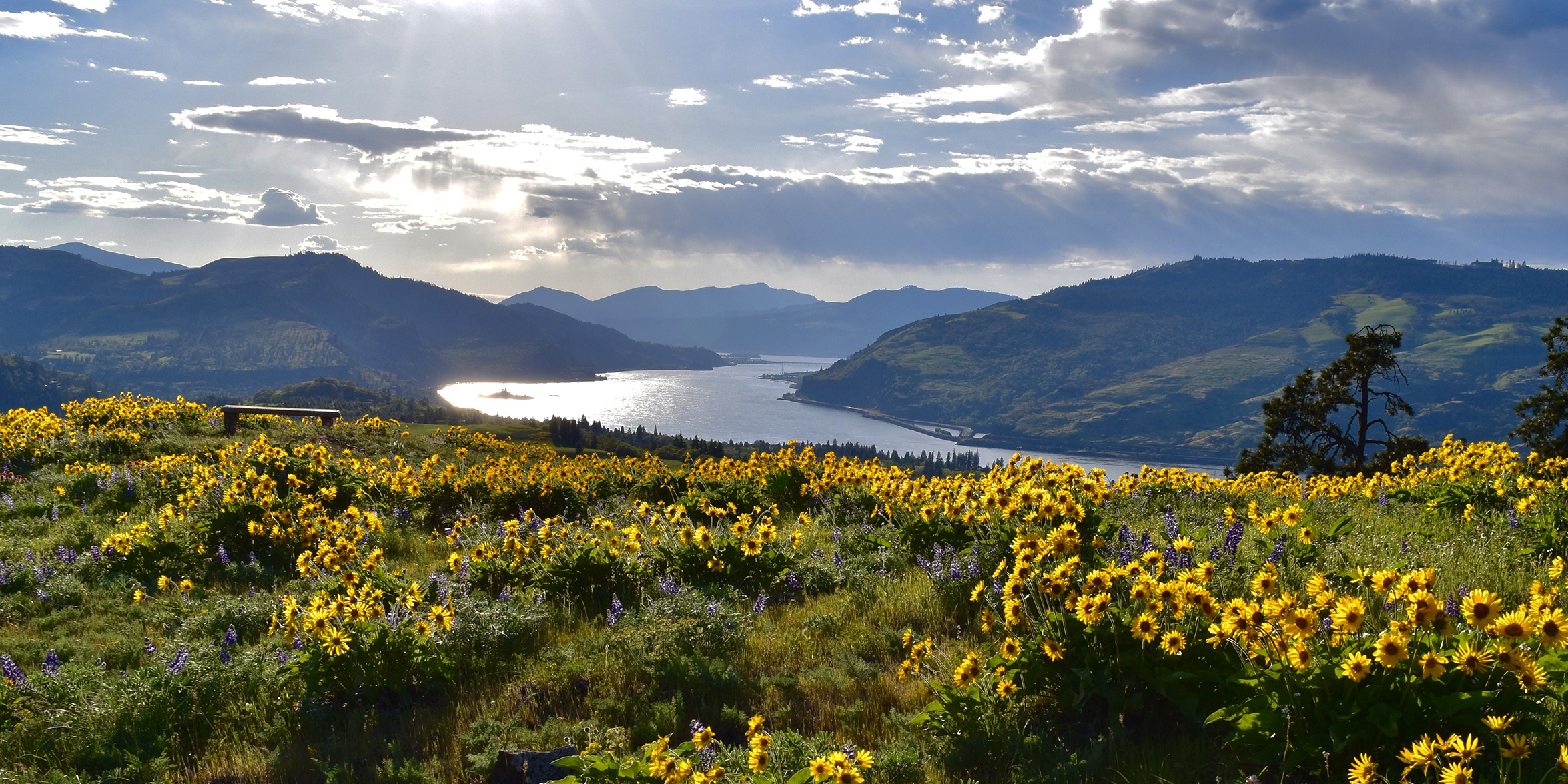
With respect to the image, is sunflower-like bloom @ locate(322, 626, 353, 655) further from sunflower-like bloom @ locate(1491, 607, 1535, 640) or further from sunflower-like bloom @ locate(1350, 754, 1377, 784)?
sunflower-like bloom @ locate(1491, 607, 1535, 640)

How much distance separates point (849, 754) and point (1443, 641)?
2.84m

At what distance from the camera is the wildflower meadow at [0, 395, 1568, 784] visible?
3.57 m

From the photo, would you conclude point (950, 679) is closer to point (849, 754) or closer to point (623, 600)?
point (849, 754)

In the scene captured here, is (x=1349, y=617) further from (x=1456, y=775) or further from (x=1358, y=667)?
(x=1456, y=775)

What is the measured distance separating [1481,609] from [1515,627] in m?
0.11

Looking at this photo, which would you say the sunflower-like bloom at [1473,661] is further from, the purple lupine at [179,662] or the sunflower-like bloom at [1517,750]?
the purple lupine at [179,662]

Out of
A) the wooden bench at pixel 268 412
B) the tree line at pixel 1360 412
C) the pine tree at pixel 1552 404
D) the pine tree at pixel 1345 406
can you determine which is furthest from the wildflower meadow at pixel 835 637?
the pine tree at pixel 1345 406

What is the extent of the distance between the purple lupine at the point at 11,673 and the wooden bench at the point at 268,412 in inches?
609

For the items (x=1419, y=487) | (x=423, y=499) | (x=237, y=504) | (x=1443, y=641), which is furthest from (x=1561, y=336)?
(x=237, y=504)

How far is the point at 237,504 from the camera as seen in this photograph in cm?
966

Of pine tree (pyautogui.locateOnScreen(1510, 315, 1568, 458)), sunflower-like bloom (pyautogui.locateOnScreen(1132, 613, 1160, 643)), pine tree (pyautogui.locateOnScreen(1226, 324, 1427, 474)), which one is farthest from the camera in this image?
pine tree (pyautogui.locateOnScreen(1226, 324, 1427, 474))

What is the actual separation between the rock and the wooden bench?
18445mm

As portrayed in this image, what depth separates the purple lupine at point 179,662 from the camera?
5777 mm

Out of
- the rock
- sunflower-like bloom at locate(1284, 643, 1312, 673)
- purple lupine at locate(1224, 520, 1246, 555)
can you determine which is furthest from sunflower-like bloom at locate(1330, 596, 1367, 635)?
the rock
